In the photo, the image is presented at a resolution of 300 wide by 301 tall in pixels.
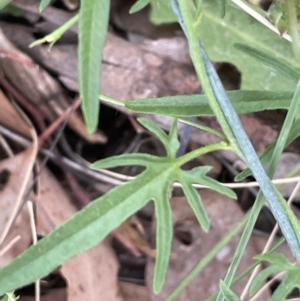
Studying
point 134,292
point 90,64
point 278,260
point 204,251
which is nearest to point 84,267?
point 134,292

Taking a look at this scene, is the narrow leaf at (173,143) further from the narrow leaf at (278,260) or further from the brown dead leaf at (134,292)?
the brown dead leaf at (134,292)

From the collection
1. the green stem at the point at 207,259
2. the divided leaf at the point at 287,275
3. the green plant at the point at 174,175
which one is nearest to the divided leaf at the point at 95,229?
the green plant at the point at 174,175

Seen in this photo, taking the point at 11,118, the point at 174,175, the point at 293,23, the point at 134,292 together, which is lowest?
the point at 134,292

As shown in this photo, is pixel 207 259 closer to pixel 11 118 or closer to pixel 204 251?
pixel 204 251

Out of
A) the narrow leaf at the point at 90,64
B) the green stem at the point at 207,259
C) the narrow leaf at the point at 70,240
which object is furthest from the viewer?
the green stem at the point at 207,259

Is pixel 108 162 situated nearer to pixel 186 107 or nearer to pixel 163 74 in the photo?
pixel 186 107

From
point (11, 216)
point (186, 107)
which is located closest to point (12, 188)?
point (11, 216)

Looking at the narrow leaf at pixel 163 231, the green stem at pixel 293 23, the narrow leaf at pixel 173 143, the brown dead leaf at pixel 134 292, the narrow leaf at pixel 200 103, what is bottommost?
the brown dead leaf at pixel 134 292
